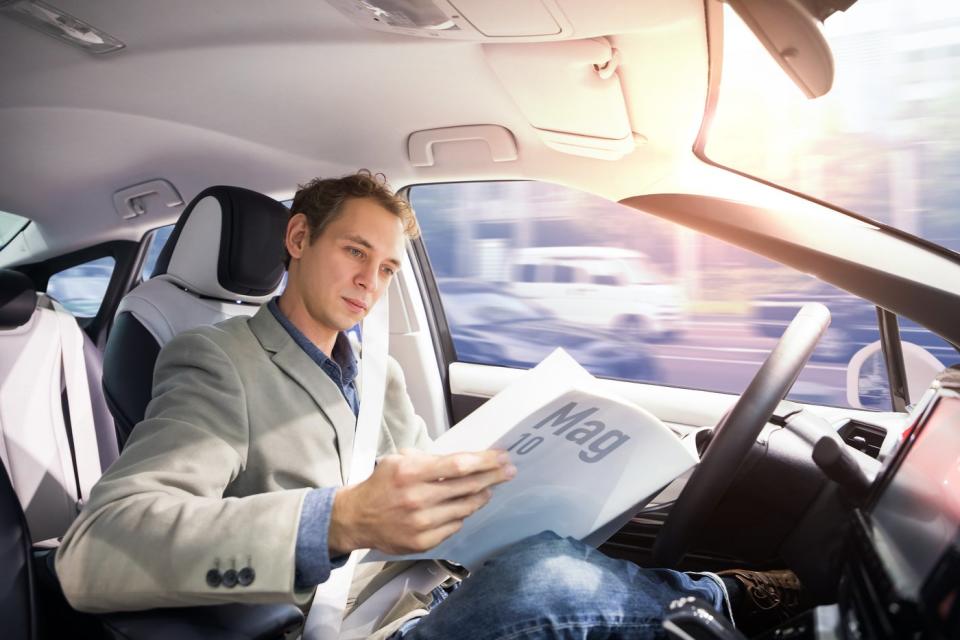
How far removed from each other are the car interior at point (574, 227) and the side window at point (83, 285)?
1 centimetres

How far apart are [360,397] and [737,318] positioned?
1515mm

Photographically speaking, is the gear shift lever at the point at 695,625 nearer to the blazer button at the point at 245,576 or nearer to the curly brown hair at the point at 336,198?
the blazer button at the point at 245,576

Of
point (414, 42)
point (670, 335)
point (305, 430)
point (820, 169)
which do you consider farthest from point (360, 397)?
point (670, 335)

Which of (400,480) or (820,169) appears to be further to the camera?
(820,169)

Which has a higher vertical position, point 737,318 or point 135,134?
point 135,134

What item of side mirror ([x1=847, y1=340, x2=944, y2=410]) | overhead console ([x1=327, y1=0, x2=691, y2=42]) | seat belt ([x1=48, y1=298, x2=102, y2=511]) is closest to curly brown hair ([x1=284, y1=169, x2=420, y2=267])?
overhead console ([x1=327, y1=0, x2=691, y2=42])

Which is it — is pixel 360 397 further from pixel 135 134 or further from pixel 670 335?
pixel 670 335

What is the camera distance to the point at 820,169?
5.84 ft

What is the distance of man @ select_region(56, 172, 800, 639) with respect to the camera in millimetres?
707

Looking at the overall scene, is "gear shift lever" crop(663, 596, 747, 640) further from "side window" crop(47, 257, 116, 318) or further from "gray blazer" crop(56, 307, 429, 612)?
"side window" crop(47, 257, 116, 318)

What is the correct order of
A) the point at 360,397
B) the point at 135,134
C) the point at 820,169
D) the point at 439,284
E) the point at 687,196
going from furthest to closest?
the point at 439,284, the point at 135,134, the point at 820,169, the point at 687,196, the point at 360,397

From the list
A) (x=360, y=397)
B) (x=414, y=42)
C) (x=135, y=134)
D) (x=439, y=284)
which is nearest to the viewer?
(x=360, y=397)

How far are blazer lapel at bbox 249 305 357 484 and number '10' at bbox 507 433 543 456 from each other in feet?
1.72

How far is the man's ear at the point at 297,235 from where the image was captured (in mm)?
1335
